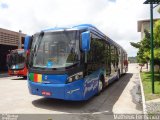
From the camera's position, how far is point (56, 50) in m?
8.74

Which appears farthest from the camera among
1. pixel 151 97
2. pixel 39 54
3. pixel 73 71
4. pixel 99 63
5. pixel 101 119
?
pixel 99 63

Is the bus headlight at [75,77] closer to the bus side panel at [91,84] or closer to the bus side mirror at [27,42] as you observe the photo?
the bus side panel at [91,84]

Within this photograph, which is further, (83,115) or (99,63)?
(99,63)

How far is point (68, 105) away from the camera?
9297 mm

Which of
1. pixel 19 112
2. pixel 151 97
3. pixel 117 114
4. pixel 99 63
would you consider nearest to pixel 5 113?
pixel 19 112

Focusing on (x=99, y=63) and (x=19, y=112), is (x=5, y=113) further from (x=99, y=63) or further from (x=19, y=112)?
(x=99, y=63)

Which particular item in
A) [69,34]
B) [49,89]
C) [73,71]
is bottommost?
[49,89]

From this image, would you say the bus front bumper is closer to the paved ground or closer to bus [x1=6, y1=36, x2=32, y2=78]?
the paved ground

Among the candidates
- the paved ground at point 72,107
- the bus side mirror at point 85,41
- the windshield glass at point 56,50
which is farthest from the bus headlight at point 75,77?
the paved ground at point 72,107

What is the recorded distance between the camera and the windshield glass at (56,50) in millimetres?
8547

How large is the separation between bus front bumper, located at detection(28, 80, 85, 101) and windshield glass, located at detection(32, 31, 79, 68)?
27.6 inches

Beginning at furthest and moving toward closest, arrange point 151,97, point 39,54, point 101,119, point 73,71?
point 151,97
point 39,54
point 73,71
point 101,119

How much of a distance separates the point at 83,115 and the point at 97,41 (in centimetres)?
408

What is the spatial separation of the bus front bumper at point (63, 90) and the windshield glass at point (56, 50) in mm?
702
